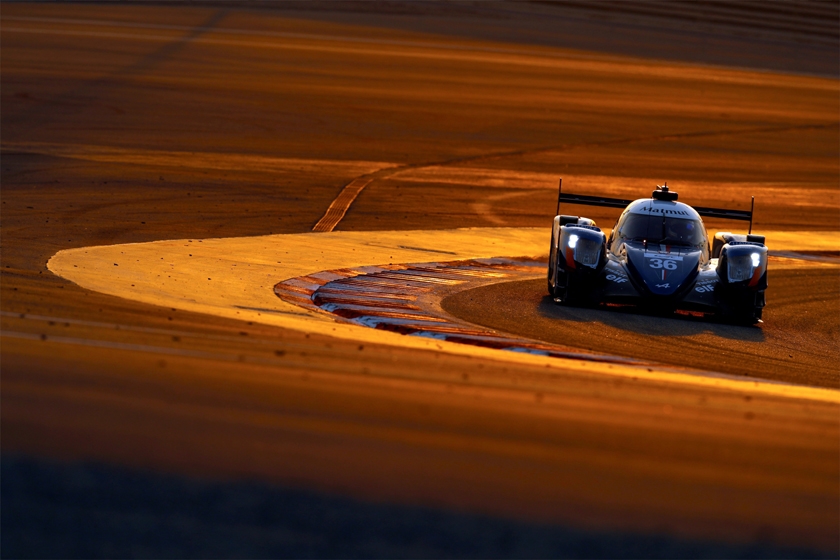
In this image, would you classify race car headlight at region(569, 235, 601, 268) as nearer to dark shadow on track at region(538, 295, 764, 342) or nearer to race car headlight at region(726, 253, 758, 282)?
dark shadow on track at region(538, 295, 764, 342)

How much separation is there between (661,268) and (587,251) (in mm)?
774

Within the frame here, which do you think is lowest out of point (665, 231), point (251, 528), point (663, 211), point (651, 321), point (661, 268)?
point (651, 321)

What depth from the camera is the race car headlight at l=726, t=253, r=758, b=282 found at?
37.2ft

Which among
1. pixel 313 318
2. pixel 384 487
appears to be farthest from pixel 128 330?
pixel 384 487

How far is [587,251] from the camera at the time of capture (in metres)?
Answer: 11.7

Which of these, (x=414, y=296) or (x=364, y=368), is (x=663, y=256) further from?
(x=364, y=368)

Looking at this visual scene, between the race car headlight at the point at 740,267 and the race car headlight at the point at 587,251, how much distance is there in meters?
1.33

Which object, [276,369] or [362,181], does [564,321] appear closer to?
[276,369]

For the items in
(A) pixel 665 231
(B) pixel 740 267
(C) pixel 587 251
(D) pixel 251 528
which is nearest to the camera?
(D) pixel 251 528

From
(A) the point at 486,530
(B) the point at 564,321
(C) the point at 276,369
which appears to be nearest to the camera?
(A) the point at 486,530

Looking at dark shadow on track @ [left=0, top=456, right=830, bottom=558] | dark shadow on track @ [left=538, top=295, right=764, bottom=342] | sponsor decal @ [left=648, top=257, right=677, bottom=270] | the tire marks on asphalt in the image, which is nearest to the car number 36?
sponsor decal @ [left=648, top=257, right=677, bottom=270]

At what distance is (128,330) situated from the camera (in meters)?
7.20

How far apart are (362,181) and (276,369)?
51.9ft

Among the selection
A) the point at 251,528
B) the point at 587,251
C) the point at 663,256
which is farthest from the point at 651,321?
the point at 251,528
